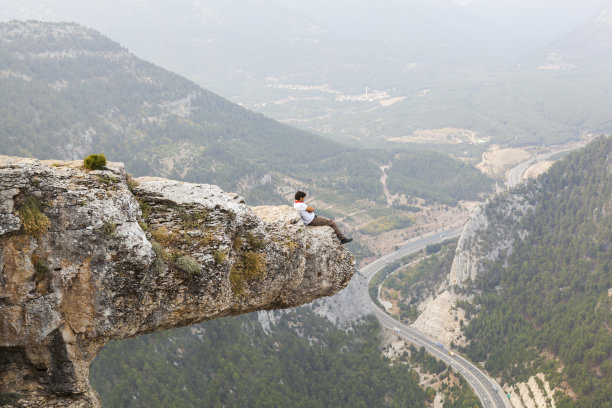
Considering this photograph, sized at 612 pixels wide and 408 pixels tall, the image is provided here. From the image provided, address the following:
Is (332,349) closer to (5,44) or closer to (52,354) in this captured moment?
(52,354)

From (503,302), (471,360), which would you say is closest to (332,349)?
(471,360)

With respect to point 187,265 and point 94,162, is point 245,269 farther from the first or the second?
point 94,162

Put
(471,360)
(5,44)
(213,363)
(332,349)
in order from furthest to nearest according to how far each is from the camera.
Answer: (5,44) < (471,360) < (332,349) < (213,363)

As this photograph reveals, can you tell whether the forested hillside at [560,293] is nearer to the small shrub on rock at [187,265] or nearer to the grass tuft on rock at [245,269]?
the grass tuft on rock at [245,269]

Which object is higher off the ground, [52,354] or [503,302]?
[52,354]

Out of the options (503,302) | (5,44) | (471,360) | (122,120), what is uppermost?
(5,44)

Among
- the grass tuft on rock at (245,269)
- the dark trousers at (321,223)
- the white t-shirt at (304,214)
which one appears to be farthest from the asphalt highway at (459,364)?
the grass tuft on rock at (245,269)

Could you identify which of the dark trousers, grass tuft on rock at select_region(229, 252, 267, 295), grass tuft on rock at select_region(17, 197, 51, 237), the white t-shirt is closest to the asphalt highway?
the dark trousers

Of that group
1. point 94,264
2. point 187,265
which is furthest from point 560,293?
point 94,264
